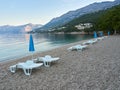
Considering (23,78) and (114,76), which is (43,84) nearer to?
(23,78)

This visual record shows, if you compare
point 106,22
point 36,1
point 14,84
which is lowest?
point 14,84

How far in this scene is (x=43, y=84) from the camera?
16.2 feet

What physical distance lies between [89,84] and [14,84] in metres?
2.47

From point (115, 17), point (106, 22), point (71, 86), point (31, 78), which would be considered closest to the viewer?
point (71, 86)

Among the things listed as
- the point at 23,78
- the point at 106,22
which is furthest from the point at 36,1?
the point at 23,78

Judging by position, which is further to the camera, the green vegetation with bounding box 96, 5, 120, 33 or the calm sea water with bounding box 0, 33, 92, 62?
the green vegetation with bounding box 96, 5, 120, 33

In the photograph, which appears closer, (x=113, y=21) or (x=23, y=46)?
(x=23, y=46)

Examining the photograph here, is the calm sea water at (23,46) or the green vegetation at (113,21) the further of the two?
the green vegetation at (113,21)

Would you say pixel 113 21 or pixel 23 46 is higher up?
pixel 113 21

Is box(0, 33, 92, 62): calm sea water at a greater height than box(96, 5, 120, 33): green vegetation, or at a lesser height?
lesser

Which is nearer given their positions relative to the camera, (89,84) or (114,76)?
(89,84)

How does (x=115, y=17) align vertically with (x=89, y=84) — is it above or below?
above

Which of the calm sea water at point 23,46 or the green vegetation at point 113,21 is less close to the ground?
the green vegetation at point 113,21

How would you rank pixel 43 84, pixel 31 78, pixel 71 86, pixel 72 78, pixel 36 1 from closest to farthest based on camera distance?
pixel 71 86 < pixel 43 84 < pixel 72 78 < pixel 31 78 < pixel 36 1
